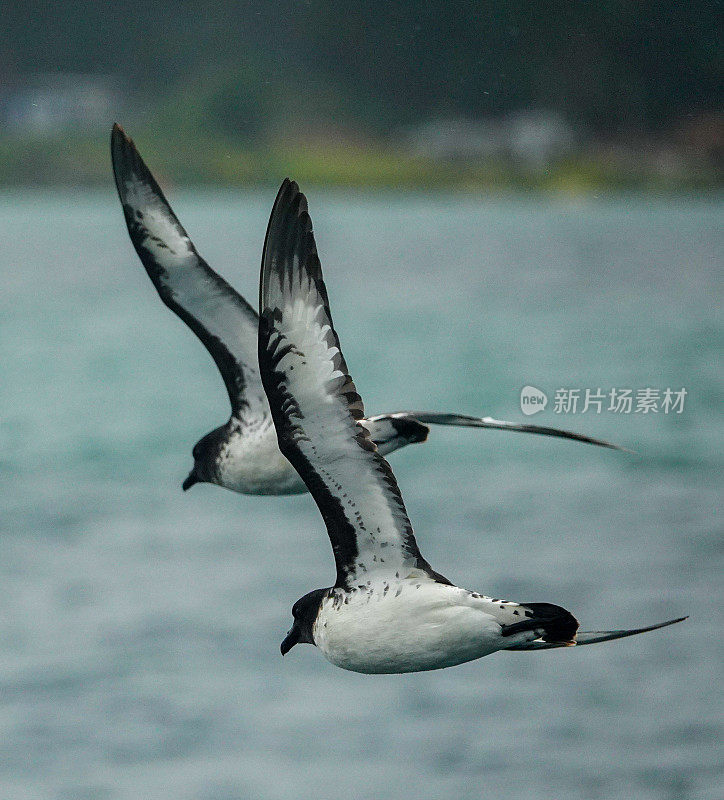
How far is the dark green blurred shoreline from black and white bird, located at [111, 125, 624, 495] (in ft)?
77.0

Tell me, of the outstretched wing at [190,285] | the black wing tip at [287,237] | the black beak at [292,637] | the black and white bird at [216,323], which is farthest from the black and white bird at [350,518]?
the outstretched wing at [190,285]

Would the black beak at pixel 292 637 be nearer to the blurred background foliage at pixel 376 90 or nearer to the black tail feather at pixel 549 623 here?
the black tail feather at pixel 549 623

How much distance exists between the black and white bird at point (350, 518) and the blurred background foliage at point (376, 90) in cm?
2306

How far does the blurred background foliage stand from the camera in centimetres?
2892

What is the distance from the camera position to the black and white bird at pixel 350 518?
5.32 m

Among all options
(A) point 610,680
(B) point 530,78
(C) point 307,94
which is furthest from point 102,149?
(A) point 610,680

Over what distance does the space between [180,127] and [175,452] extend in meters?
8.49

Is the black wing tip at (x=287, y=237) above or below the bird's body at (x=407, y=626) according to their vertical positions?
above

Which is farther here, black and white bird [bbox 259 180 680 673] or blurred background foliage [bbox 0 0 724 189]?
blurred background foliage [bbox 0 0 724 189]

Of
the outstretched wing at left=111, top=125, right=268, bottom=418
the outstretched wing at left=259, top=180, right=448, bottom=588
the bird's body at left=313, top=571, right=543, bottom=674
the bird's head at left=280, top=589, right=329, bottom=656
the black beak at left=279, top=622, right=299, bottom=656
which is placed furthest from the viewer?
the outstretched wing at left=111, top=125, right=268, bottom=418

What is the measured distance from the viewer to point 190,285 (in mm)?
7594

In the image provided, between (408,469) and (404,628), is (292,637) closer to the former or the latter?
(404,628)

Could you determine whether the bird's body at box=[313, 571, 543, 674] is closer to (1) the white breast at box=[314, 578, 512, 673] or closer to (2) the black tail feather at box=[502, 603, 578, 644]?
(1) the white breast at box=[314, 578, 512, 673]

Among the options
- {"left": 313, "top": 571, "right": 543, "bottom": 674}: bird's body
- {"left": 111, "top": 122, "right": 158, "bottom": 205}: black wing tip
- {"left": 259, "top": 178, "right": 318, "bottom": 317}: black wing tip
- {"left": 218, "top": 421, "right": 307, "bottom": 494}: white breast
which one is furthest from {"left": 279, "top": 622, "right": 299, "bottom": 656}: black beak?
{"left": 111, "top": 122, "right": 158, "bottom": 205}: black wing tip
